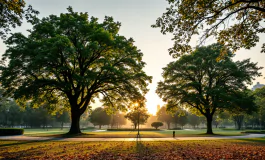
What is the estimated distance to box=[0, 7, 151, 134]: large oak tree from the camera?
2139cm

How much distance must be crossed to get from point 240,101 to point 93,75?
2391 centimetres

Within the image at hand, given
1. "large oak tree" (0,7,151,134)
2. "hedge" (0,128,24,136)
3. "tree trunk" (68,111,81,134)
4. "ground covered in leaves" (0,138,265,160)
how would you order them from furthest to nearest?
"tree trunk" (68,111,81,134) < "hedge" (0,128,24,136) < "large oak tree" (0,7,151,134) < "ground covered in leaves" (0,138,265,160)

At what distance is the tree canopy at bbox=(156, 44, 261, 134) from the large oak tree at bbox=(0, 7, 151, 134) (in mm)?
8973

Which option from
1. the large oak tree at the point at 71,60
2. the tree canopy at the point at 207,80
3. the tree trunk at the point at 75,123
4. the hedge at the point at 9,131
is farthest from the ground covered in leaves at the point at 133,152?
the tree canopy at the point at 207,80

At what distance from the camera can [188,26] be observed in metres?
11.7

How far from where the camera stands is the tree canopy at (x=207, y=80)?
3062 cm

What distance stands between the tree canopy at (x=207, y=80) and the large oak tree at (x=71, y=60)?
29.4 ft

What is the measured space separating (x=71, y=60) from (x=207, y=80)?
2502 cm

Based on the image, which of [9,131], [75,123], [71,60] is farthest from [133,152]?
[9,131]

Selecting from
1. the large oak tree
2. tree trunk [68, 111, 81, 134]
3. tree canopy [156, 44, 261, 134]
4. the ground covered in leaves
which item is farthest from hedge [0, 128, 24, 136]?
tree canopy [156, 44, 261, 134]

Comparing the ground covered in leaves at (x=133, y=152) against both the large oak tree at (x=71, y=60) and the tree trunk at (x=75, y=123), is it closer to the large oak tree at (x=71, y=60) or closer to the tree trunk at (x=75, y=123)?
the large oak tree at (x=71, y=60)

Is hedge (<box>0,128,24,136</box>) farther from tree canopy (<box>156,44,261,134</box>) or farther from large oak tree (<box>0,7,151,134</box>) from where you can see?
tree canopy (<box>156,44,261,134</box>)

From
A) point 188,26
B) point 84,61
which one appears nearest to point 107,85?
point 84,61

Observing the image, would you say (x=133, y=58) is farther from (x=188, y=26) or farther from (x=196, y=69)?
(x=188, y=26)
